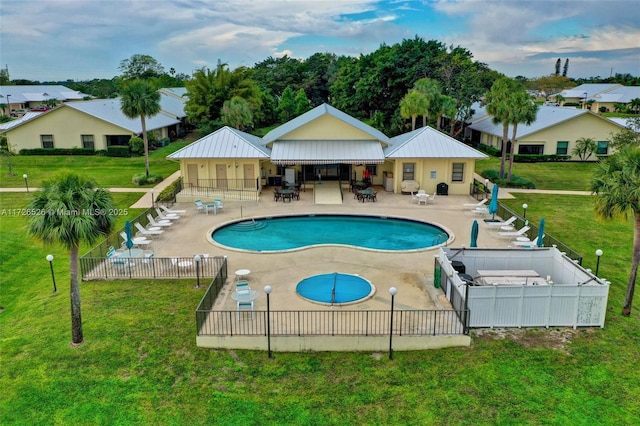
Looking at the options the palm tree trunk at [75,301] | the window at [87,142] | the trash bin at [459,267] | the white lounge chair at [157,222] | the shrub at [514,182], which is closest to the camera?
the palm tree trunk at [75,301]

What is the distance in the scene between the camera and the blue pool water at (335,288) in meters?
17.1

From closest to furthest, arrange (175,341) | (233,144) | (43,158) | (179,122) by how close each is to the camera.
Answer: (175,341) → (233,144) → (43,158) → (179,122)

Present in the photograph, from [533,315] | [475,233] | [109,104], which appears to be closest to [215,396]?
[533,315]

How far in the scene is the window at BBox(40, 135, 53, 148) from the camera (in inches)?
1987

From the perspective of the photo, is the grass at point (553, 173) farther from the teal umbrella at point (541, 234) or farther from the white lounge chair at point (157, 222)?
the white lounge chair at point (157, 222)

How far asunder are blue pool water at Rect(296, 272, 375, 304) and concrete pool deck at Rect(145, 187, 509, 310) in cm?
33

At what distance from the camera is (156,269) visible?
20.0 meters

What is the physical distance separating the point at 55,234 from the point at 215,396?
20.3 ft

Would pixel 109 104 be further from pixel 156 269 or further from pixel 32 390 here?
pixel 32 390

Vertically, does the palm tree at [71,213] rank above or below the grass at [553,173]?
above

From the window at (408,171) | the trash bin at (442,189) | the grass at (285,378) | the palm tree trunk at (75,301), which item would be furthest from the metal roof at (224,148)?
the palm tree trunk at (75,301)

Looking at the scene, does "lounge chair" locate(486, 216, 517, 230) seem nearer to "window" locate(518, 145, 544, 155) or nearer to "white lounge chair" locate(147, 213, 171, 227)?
"white lounge chair" locate(147, 213, 171, 227)

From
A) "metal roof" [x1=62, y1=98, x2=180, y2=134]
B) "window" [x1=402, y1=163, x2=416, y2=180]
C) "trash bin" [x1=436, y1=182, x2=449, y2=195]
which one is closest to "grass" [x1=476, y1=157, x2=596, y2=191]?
"trash bin" [x1=436, y1=182, x2=449, y2=195]

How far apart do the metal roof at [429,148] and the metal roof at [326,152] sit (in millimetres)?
1186
